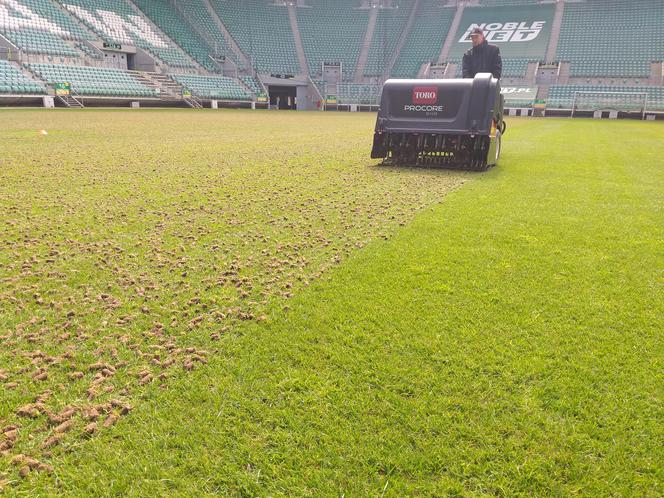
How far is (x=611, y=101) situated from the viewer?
37.5 m

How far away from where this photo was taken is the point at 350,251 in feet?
13.5

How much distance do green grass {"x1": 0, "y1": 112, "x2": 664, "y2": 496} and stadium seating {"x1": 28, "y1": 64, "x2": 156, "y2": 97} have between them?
3021 cm

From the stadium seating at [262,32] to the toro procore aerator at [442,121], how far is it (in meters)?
44.3

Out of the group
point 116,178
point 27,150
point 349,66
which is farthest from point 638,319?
point 349,66

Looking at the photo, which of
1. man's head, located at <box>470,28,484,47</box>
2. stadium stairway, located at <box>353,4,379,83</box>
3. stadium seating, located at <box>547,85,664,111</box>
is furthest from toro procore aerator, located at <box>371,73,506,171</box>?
stadium stairway, located at <box>353,4,379,83</box>

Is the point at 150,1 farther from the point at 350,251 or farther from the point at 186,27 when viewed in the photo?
the point at 350,251

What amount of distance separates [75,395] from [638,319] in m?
3.18

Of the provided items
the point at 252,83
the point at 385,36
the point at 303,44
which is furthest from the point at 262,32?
the point at 385,36

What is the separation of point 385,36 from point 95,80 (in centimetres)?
3296

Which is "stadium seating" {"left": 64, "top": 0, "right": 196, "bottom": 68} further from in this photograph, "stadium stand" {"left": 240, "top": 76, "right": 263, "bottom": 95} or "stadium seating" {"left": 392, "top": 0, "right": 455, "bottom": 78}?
"stadium seating" {"left": 392, "top": 0, "right": 455, "bottom": 78}

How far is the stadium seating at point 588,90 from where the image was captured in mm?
36031

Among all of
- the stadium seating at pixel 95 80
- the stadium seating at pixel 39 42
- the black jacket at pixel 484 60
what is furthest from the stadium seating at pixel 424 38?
the black jacket at pixel 484 60

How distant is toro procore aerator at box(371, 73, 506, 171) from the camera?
778 centimetres

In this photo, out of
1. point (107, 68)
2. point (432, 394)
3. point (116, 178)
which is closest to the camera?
point (432, 394)
